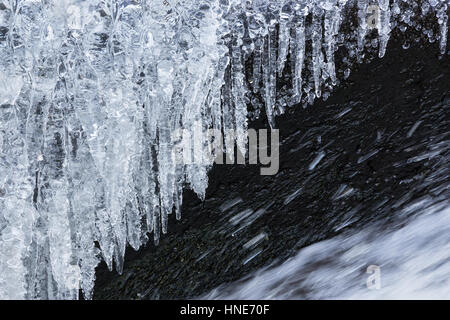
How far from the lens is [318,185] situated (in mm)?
2525

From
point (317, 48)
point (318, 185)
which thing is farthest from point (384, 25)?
point (318, 185)

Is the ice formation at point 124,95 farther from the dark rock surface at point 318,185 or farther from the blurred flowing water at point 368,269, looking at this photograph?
the blurred flowing water at point 368,269

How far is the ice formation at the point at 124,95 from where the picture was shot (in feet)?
6.95

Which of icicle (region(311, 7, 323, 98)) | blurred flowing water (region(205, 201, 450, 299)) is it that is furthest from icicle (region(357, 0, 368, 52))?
blurred flowing water (region(205, 201, 450, 299))

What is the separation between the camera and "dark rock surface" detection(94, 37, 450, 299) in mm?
2441

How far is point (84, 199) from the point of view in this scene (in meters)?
2.26

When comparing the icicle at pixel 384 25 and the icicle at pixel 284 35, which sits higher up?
→ the icicle at pixel 384 25

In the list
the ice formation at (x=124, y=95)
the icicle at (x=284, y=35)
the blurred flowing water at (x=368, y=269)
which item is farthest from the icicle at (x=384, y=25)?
the blurred flowing water at (x=368, y=269)

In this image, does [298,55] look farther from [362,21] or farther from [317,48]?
[362,21]

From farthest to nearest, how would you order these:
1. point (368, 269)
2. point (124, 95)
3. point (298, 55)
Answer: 1. point (368, 269)
2. point (298, 55)
3. point (124, 95)

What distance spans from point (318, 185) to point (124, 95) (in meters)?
0.77

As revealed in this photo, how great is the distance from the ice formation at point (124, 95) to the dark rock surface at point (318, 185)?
0.08 m
